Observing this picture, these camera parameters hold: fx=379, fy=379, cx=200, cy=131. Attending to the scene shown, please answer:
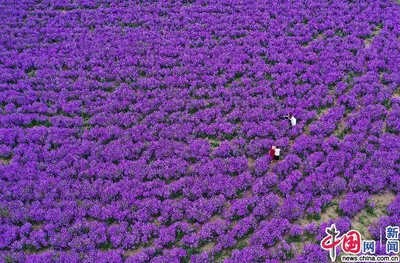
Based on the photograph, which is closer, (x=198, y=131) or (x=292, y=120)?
(x=292, y=120)

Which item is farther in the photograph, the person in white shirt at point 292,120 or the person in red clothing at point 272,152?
the person in white shirt at point 292,120

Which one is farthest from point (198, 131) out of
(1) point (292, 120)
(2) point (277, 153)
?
(1) point (292, 120)

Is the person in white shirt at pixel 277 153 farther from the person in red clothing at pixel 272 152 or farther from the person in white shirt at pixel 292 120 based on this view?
the person in white shirt at pixel 292 120

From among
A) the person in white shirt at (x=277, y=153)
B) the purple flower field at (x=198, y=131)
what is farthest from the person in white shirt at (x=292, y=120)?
the person in white shirt at (x=277, y=153)

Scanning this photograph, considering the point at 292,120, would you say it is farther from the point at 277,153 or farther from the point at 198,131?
the point at 198,131

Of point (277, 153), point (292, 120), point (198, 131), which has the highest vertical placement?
point (292, 120)

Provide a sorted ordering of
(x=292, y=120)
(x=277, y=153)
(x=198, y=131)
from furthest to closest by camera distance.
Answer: (x=198, y=131) < (x=292, y=120) < (x=277, y=153)

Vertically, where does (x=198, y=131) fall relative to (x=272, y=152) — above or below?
above

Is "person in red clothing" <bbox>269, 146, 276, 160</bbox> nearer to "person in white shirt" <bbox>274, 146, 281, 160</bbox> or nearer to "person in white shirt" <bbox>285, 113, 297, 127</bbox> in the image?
"person in white shirt" <bbox>274, 146, 281, 160</bbox>

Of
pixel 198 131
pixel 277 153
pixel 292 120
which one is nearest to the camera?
pixel 277 153

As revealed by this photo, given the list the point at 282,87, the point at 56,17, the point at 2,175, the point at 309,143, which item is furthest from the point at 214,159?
the point at 56,17
